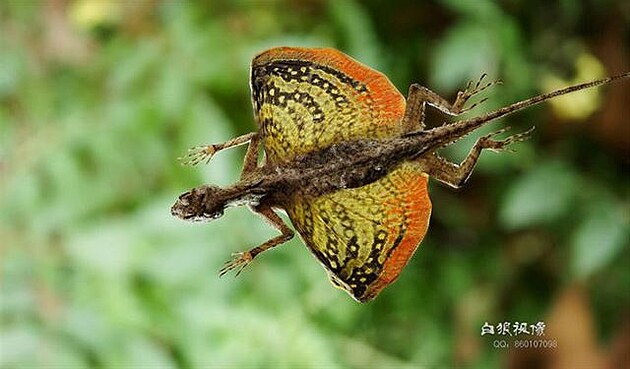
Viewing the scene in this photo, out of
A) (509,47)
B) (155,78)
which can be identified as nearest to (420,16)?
(509,47)

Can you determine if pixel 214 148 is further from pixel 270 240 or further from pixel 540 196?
pixel 540 196

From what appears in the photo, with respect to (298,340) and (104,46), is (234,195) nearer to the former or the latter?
(298,340)

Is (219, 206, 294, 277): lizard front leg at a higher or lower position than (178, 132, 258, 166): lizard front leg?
lower

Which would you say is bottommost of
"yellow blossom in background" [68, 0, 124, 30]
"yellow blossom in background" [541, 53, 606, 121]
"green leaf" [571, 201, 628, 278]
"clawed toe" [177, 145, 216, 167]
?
"green leaf" [571, 201, 628, 278]

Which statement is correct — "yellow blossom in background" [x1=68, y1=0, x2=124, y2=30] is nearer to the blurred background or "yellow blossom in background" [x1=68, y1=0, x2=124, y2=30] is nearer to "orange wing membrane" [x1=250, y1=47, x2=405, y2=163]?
the blurred background

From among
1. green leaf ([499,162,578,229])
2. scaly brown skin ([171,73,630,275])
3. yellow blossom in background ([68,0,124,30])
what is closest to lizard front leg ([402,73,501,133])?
scaly brown skin ([171,73,630,275])

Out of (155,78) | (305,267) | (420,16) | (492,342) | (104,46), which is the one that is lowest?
(492,342)

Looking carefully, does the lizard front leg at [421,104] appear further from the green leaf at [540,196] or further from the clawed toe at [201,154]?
the green leaf at [540,196]

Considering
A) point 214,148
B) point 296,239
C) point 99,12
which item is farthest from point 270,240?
point 99,12
